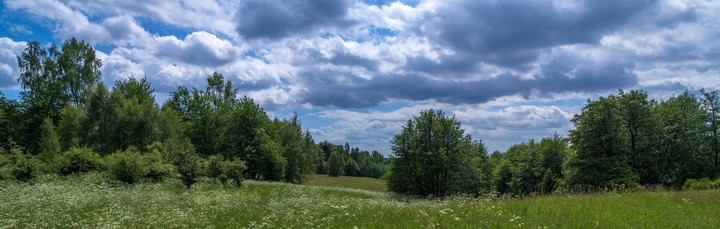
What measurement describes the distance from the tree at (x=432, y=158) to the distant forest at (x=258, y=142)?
13 cm

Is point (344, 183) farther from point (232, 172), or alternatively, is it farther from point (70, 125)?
point (232, 172)

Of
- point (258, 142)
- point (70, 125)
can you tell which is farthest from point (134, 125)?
point (258, 142)

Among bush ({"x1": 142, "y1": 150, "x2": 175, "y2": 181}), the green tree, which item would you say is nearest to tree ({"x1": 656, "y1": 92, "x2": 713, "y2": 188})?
bush ({"x1": 142, "y1": 150, "x2": 175, "y2": 181})

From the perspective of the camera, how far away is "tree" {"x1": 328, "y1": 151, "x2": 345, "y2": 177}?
14338 cm

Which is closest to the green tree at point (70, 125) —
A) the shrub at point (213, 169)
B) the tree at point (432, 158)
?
the shrub at point (213, 169)

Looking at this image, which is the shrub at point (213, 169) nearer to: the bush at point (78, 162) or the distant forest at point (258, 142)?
the distant forest at point (258, 142)

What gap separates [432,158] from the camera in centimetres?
4925

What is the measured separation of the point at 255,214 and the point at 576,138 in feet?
124

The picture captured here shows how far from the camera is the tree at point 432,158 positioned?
49938 mm

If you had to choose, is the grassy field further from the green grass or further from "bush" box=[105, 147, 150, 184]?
the green grass

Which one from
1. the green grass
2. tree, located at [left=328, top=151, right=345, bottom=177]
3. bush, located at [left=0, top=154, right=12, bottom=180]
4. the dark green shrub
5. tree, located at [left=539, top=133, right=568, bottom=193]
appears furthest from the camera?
tree, located at [left=328, top=151, right=345, bottom=177]

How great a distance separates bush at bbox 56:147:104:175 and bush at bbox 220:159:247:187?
963 cm

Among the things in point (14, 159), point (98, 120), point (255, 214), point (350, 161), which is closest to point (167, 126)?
point (98, 120)

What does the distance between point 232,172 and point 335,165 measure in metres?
110
